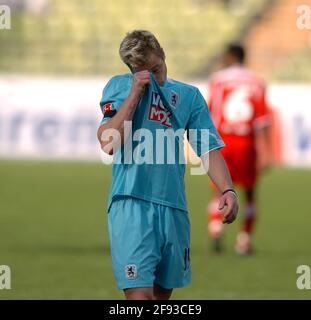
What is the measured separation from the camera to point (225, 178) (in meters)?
5.50

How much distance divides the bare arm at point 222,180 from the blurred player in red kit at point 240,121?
19.8ft

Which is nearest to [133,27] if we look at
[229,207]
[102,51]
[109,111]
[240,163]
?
[102,51]

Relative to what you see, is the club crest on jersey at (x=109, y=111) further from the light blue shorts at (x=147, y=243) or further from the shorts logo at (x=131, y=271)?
the shorts logo at (x=131, y=271)

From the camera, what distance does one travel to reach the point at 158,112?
5.46 meters

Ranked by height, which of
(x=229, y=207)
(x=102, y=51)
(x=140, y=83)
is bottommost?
(x=229, y=207)

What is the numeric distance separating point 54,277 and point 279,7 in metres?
20.4

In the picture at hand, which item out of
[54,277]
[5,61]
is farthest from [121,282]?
[5,61]

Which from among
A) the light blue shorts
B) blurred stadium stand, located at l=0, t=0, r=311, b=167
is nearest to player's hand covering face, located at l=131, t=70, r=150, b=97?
the light blue shorts

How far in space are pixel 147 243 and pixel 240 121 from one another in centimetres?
664

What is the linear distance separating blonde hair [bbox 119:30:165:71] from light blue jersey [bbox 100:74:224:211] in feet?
0.49

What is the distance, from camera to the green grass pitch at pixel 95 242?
8.93 meters

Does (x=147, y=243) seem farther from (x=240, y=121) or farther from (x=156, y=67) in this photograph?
(x=240, y=121)

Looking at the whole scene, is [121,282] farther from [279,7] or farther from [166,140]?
[279,7]

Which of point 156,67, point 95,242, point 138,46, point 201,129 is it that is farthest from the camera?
point 95,242
